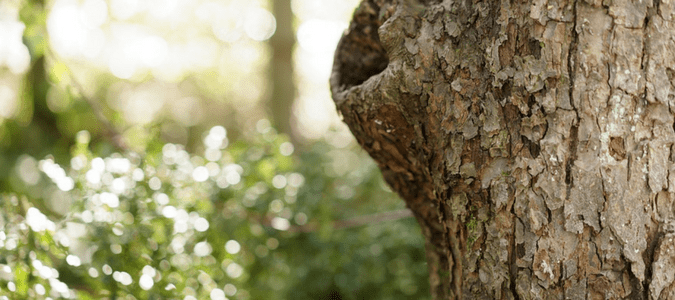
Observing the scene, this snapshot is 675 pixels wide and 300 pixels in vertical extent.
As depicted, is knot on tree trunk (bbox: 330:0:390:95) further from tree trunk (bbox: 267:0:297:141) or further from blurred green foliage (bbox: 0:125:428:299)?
A: tree trunk (bbox: 267:0:297:141)

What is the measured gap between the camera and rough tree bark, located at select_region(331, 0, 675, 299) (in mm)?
1222

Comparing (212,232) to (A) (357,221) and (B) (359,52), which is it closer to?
(A) (357,221)

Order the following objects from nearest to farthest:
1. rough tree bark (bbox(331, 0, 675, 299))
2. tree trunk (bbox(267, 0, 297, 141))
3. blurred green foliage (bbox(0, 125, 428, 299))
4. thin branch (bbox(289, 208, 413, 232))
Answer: rough tree bark (bbox(331, 0, 675, 299))
blurred green foliage (bbox(0, 125, 428, 299))
thin branch (bbox(289, 208, 413, 232))
tree trunk (bbox(267, 0, 297, 141))

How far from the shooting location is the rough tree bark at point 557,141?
122 cm

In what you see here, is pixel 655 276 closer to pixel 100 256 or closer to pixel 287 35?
pixel 100 256

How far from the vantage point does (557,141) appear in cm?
126

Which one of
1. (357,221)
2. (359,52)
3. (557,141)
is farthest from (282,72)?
(557,141)

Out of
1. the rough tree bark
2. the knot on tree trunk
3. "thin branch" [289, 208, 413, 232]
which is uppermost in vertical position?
the knot on tree trunk

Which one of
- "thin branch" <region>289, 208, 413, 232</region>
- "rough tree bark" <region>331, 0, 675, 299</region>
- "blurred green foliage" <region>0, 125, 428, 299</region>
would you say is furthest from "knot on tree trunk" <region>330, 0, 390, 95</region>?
"thin branch" <region>289, 208, 413, 232</region>

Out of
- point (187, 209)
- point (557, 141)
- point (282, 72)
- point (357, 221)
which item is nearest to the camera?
point (557, 141)

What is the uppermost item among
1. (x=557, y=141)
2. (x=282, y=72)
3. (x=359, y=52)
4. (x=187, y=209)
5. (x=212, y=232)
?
(x=282, y=72)

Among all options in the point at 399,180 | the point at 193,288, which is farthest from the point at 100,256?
the point at 399,180

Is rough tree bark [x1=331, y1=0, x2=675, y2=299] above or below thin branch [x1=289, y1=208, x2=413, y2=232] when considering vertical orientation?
above

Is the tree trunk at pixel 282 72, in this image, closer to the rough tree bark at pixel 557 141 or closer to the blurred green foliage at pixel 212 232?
the blurred green foliage at pixel 212 232
